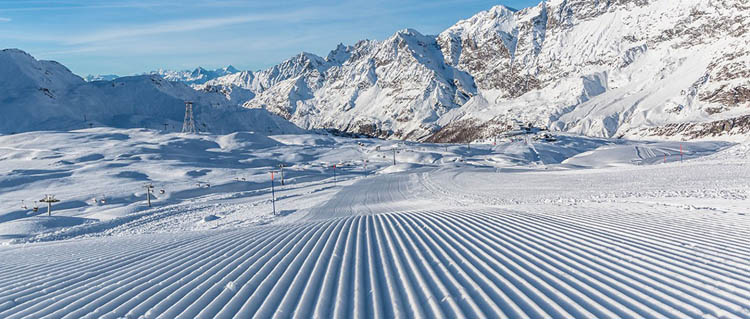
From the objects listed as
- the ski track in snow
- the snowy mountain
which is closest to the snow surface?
the ski track in snow

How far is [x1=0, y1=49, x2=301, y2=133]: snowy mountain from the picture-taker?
481 ft

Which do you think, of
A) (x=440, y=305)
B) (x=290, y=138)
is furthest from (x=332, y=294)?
(x=290, y=138)

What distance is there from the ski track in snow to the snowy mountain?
507 ft

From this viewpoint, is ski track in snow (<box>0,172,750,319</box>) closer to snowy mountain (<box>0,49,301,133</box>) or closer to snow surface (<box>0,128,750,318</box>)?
snow surface (<box>0,128,750,318</box>)

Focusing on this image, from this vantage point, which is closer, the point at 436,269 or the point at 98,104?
the point at 436,269

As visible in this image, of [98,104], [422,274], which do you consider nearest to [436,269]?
[422,274]

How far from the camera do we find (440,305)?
628 centimetres

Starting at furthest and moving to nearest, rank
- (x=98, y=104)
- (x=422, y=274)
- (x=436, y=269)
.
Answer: (x=98, y=104) → (x=436, y=269) → (x=422, y=274)

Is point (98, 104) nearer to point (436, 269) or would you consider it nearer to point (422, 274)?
point (436, 269)

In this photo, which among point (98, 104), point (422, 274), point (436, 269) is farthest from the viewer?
point (98, 104)

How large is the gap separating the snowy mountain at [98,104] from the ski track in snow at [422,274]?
15461cm

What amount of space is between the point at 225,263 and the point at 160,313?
3.19m

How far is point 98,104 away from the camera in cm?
17038

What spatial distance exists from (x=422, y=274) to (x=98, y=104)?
191m
